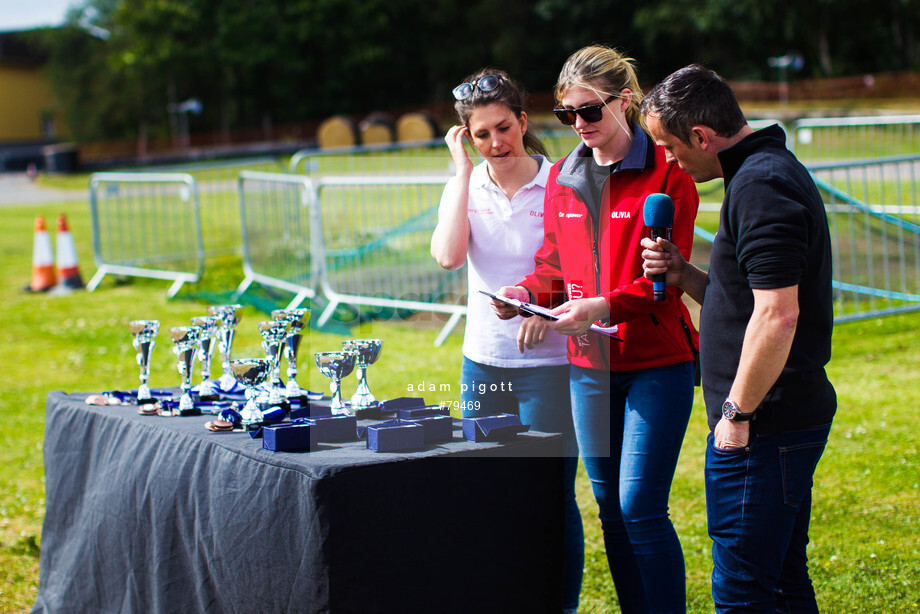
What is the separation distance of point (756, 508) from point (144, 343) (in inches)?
93.8

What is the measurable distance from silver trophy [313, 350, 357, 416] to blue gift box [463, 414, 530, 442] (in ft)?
1.36

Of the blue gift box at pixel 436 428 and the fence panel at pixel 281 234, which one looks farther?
the fence panel at pixel 281 234

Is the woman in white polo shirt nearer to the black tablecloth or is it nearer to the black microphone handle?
the black tablecloth

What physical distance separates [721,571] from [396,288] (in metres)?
6.66

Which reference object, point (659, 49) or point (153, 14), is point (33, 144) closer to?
point (153, 14)

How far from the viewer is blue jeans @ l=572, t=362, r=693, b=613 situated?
2.71m

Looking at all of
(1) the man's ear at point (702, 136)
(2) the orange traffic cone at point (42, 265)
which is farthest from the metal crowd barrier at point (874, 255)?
(2) the orange traffic cone at point (42, 265)

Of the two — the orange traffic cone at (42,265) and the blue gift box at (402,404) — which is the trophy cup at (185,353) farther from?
the orange traffic cone at (42,265)

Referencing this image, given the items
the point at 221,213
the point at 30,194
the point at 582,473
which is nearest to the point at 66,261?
the point at 221,213

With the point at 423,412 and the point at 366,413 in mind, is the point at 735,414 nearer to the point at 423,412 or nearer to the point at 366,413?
the point at 423,412

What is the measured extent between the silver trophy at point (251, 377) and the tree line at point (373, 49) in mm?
45785

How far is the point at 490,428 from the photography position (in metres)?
2.75

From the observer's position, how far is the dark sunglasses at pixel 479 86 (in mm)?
2992

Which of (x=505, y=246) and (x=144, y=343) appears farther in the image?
(x=144, y=343)
